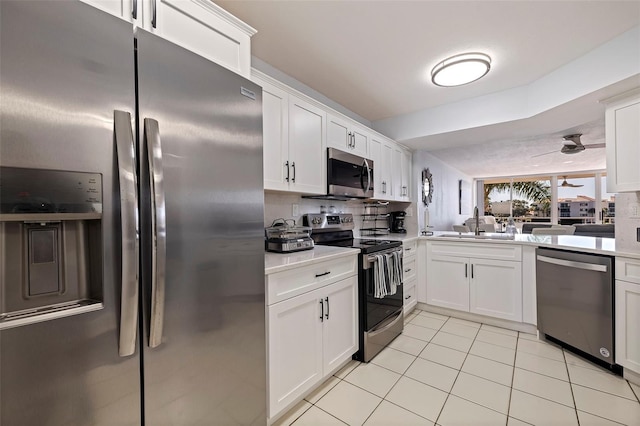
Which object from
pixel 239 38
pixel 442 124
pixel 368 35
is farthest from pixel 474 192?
pixel 239 38

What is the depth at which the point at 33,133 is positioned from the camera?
72 centimetres

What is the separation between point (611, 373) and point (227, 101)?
317 cm

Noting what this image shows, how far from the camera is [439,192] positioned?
18.0 ft

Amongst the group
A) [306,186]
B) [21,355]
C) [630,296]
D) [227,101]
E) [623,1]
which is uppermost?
[623,1]

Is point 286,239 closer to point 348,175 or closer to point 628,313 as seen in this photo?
point 348,175

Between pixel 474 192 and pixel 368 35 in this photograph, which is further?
pixel 474 192

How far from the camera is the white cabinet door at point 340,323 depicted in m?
1.90

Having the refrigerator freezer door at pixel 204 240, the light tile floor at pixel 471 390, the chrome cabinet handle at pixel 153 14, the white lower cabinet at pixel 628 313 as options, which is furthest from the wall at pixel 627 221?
the chrome cabinet handle at pixel 153 14

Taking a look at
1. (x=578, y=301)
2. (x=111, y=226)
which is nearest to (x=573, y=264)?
(x=578, y=301)

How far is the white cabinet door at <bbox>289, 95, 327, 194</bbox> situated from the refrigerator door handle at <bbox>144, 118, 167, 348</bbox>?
3.98ft

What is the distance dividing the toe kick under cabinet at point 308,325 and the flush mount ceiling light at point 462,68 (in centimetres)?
168

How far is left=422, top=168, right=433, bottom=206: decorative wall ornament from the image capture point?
4281 millimetres

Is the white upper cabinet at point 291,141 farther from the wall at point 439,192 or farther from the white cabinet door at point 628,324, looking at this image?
the white cabinet door at point 628,324

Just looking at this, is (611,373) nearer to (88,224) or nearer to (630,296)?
(630,296)
